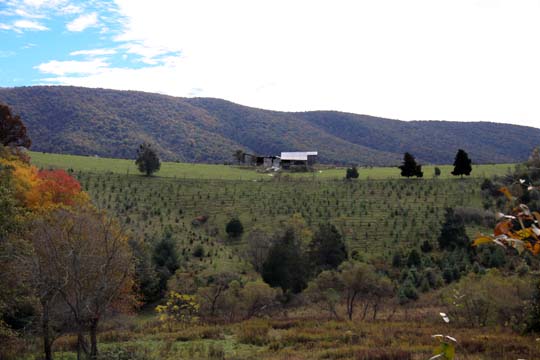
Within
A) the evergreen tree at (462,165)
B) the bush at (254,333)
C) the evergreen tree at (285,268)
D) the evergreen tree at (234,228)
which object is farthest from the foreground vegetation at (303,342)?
the evergreen tree at (462,165)

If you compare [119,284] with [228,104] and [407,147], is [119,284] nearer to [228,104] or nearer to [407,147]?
[407,147]

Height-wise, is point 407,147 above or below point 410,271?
above

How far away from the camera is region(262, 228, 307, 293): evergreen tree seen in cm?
2966

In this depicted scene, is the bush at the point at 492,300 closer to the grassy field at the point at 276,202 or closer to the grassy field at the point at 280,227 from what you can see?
the grassy field at the point at 280,227

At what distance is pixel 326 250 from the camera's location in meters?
33.8

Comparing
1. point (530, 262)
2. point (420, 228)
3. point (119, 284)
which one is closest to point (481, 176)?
point (420, 228)

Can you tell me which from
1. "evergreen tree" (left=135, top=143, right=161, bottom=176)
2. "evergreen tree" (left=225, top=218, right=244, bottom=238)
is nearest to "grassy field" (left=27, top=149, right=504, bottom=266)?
"evergreen tree" (left=225, top=218, right=244, bottom=238)

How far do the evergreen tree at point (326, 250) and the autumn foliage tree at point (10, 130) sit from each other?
76.4 ft

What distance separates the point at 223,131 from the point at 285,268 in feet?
306

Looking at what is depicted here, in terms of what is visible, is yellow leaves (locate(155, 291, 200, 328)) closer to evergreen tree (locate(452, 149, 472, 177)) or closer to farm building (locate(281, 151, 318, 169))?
evergreen tree (locate(452, 149, 472, 177))

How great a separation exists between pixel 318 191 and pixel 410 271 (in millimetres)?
18712

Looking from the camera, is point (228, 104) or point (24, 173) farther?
point (228, 104)

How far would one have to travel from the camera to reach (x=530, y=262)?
109 feet

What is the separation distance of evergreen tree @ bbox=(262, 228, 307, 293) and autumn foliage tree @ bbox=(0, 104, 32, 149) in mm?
21525
